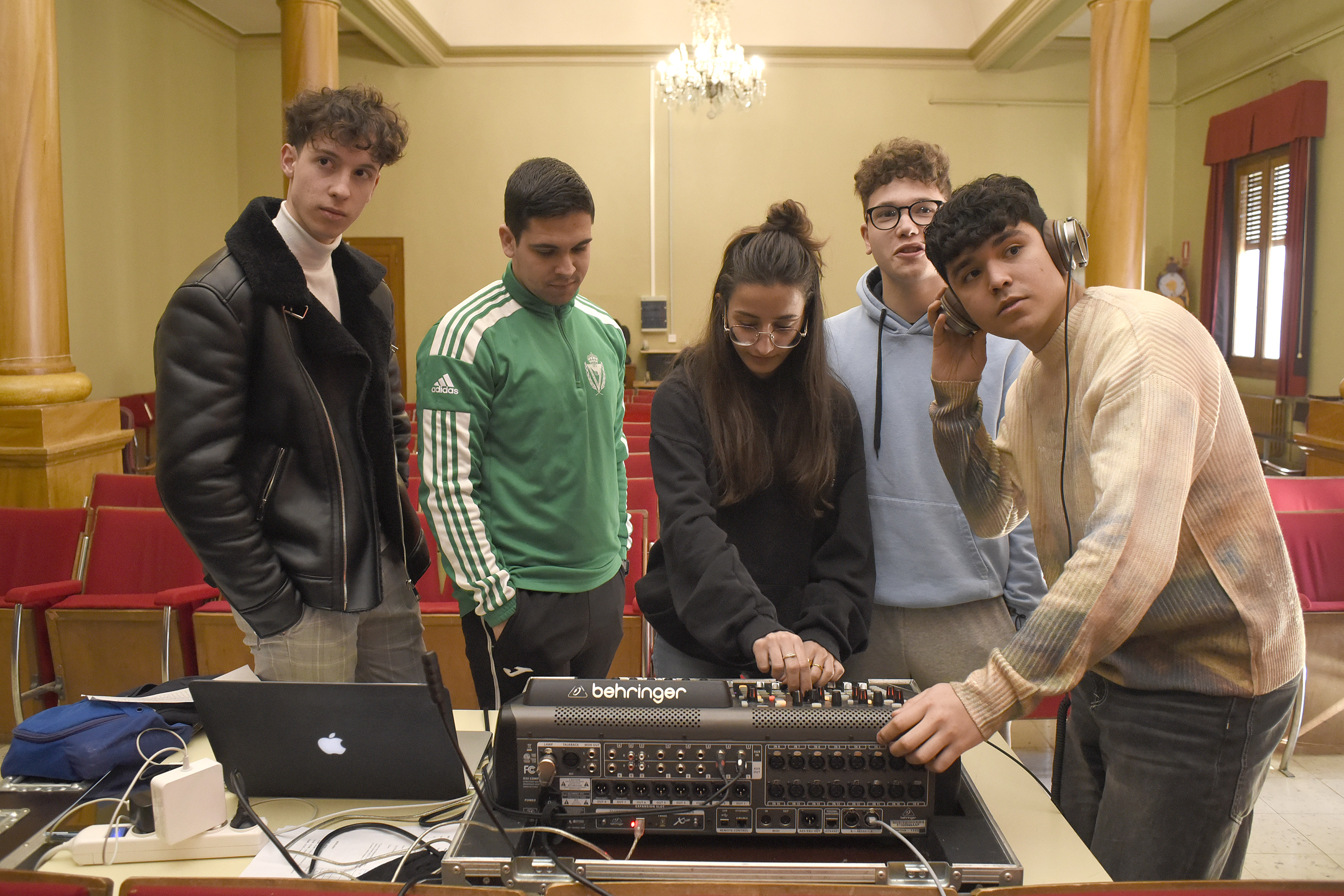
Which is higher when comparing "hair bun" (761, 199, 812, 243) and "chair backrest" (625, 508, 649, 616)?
"hair bun" (761, 199, 812, 243)

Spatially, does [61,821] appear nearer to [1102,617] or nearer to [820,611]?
[820,611]

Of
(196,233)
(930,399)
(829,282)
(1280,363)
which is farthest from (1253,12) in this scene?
(196,233)

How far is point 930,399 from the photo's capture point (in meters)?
1.57

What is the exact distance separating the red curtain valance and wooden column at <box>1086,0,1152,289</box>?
1.67 m

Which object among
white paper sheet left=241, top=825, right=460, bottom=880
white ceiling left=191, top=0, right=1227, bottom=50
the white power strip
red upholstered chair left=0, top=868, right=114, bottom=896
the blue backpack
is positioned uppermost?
white ceiling left=191, top=0, right=1227, bottom=50

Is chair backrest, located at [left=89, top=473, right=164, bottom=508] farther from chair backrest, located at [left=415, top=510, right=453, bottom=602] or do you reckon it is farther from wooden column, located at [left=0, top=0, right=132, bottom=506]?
chair backrest, located at [left=415, top=510, right=453, bottom=602]

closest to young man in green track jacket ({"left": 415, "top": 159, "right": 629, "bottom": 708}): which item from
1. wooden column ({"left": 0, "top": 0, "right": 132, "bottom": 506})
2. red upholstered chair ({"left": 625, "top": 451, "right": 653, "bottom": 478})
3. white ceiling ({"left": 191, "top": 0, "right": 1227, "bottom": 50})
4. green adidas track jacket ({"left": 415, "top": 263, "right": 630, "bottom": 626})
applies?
green adidas track jacket ({"left": 415, "top": 263, "right": 630, "bottom": 626})

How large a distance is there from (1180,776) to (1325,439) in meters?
4.45

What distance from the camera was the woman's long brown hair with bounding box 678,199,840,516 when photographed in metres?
1.42

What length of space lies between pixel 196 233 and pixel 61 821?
8.14 m

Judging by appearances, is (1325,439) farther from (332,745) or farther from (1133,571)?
(332,745)

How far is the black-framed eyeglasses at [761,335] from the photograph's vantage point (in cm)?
144

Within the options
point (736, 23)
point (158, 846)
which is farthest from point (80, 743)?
point (736, 23)

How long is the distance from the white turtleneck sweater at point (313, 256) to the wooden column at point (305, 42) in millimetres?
4908
